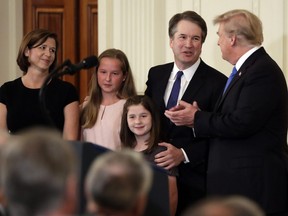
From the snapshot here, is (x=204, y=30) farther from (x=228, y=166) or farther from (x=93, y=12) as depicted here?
(x=93, y=12)

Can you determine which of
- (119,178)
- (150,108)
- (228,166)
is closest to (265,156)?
(228,166)

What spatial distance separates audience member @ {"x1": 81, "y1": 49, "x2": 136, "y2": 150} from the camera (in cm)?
365

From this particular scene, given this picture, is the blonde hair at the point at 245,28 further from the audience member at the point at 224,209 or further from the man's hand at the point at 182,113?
the audience member at the point at 224,209

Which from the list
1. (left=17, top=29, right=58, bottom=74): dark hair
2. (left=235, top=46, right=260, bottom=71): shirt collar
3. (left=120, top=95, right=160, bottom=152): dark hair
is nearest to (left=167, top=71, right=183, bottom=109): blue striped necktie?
(left=120, top=95, right=160, bottom=152): dark hair

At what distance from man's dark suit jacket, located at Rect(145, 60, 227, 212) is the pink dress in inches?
8.7

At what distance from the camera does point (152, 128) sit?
350 cm

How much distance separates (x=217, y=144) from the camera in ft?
11.0

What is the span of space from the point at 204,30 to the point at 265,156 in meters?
0.80

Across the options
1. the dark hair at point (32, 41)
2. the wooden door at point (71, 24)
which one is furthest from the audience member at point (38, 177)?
the wooden door at point (71, 24)

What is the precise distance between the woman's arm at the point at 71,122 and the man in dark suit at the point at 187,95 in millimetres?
417

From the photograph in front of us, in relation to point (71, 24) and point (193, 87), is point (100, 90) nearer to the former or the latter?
point (193, 87)

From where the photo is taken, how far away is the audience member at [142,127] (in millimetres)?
3473

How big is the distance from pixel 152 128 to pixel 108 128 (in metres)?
0.27

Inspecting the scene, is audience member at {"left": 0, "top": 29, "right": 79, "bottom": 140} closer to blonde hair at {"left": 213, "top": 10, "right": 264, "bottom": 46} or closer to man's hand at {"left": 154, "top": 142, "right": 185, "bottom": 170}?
man's hand at {"left": 154, "top": 142, "right": 185, "bottom": 170}
